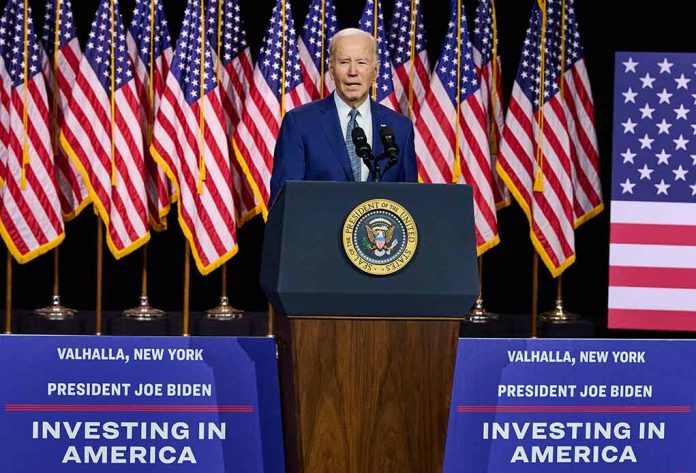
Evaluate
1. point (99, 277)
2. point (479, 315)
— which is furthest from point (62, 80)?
point (479, 315)

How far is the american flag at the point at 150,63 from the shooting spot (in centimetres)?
657

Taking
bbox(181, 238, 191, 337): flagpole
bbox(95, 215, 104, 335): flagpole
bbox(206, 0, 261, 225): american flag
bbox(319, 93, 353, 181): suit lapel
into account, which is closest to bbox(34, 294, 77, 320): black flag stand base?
bbox(95, 215, 104, 335): flagpole

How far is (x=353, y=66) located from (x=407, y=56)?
384 cm

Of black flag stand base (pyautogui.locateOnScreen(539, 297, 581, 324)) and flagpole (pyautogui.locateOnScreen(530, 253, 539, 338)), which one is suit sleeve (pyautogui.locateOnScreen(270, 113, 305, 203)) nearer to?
flagpole (pyautogui.locateOnScreen(530, 253, 539, 338))

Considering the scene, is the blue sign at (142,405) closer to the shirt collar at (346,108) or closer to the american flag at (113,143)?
the shirt collar at (346,108)

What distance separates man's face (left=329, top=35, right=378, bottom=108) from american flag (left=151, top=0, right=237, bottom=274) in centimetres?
349

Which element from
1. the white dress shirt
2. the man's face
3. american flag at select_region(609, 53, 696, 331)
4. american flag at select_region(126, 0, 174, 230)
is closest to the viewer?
the man's face

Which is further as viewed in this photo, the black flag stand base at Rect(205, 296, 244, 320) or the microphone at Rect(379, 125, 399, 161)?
the black flag stand base at Rect(205, 296, 244, 320)

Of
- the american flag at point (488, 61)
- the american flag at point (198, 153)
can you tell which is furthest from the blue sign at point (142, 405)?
the american flag at point (488, 61)

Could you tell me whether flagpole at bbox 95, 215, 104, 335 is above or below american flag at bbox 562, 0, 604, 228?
below

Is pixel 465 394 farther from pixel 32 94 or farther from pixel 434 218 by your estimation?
pixel 32 94

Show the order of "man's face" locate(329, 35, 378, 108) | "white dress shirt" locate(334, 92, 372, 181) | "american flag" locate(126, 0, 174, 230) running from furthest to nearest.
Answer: "american flag" locate(126, 0, 174, 230)
"white dress shirt" locate(334, 92, 372, 181)
"man's face" locate(329, 35, 378, 108)

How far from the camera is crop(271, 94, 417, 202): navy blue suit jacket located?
2.91 meters

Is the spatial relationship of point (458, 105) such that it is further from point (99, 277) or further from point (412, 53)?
point (99, 277)
